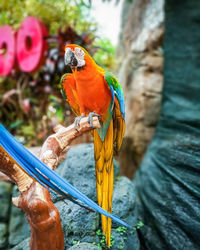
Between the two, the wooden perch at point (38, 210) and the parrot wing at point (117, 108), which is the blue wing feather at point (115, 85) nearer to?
the parrot wing at point (117, 108)

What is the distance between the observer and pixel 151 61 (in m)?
1.84

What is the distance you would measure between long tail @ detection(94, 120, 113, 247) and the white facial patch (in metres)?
0.21

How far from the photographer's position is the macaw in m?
0.65

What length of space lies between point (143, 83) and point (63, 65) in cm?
70

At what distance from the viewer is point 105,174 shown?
2.25 ft

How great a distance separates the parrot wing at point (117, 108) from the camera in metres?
0.65

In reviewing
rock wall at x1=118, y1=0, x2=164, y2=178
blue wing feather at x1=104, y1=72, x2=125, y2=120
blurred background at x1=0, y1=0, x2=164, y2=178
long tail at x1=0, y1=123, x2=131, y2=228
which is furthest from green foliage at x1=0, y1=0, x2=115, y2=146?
long tail at x1=0, y1=123, x2=131, y2=228

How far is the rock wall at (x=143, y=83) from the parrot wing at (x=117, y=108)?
1.15 metres

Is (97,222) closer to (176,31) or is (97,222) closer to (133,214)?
(133,214)

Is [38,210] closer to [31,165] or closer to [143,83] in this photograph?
[31,165]

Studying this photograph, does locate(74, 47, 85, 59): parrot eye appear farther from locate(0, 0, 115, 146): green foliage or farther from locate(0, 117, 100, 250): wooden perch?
locate(0, 0, 115, 146): green foliage

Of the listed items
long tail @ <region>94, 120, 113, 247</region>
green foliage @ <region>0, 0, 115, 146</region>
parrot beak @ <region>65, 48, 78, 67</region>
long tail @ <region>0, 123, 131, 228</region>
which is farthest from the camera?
green foliage @ <region>0, 0, 115, 146</region>

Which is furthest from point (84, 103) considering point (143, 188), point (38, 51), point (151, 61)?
point (38, 51)

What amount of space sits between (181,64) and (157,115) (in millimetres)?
482
